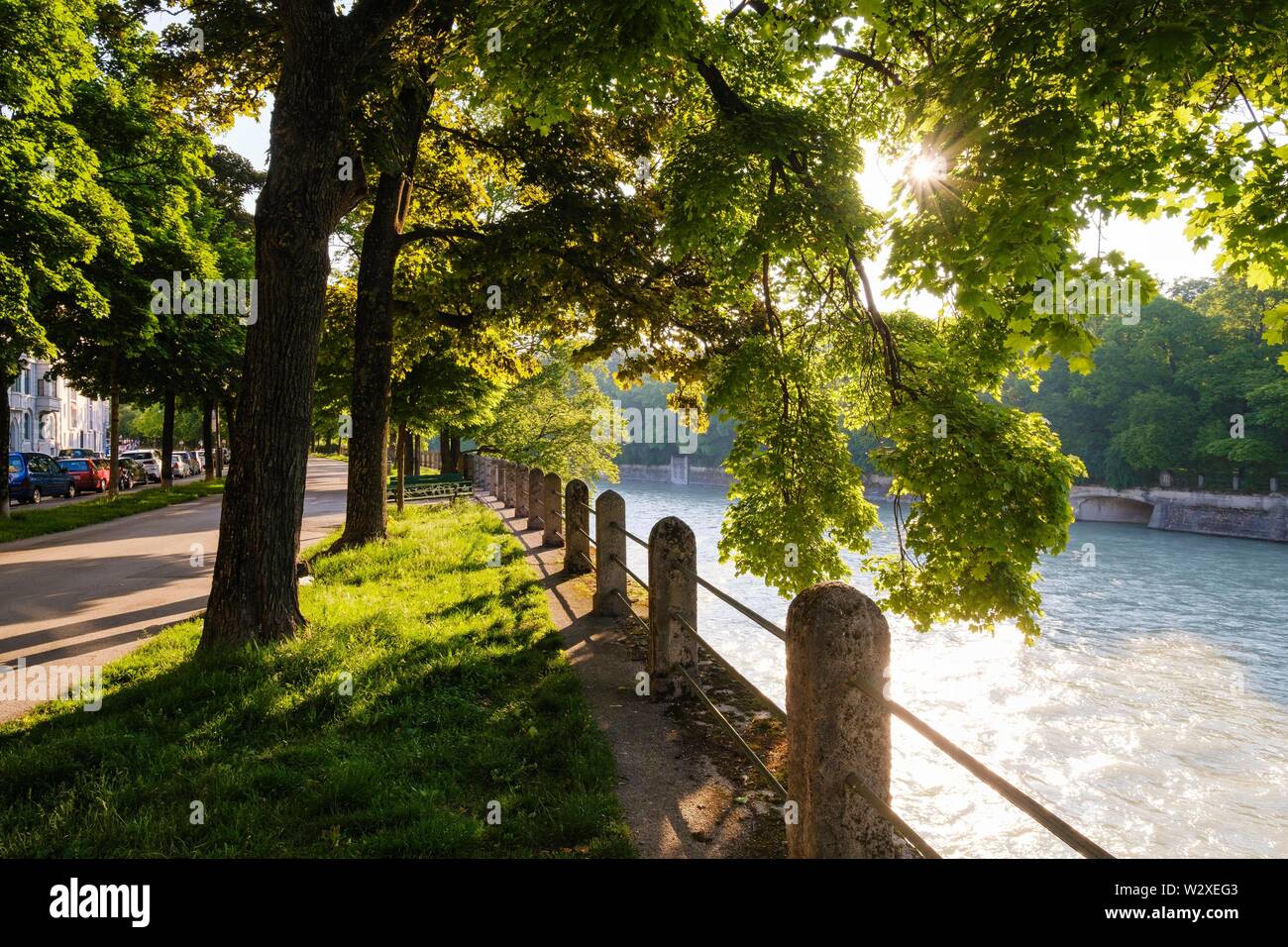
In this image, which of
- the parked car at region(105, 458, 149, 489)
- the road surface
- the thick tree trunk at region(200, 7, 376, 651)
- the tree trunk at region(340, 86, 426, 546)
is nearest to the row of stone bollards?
the thick tree trunk at region(200, 7, 376, 651)

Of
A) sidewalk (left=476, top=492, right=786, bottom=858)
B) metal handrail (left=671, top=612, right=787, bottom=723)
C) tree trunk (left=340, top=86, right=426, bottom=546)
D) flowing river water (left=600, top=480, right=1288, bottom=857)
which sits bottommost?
flowing river water (left=600, top=480, right=1288, bottom=857)

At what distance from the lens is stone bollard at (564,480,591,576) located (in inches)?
416

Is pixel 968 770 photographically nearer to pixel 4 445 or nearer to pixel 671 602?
pixel 671 602

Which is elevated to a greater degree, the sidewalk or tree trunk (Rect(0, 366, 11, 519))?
tree trunk (Rect(0, 366, 11, 519))

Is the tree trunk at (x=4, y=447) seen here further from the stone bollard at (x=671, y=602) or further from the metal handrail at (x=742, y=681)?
the metal handrail at (x=742, y=681)

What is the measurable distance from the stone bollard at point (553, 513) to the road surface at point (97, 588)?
5322mm

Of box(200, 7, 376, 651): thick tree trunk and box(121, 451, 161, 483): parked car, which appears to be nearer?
box(200, 7, 376, 651): thick tree trunk

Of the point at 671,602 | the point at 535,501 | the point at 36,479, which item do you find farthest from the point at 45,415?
the point at 671,602

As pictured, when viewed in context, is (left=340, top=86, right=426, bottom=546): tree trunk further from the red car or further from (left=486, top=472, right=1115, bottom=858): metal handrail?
the red car

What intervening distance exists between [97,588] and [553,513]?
7013 millimetres

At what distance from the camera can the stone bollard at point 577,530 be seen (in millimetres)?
10555

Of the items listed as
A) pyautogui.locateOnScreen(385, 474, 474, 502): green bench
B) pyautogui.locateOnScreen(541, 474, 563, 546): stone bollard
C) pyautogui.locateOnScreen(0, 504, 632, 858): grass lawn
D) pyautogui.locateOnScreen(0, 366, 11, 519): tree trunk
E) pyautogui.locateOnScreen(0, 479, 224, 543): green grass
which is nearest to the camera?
pyautogui.locateOnScreen(0, 504, 632, 858): grass lawn

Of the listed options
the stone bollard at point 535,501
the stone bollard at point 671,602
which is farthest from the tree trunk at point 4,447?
the stone bollard at point 671,602

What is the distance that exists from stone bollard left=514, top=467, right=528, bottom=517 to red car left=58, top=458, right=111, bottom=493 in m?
22.9
